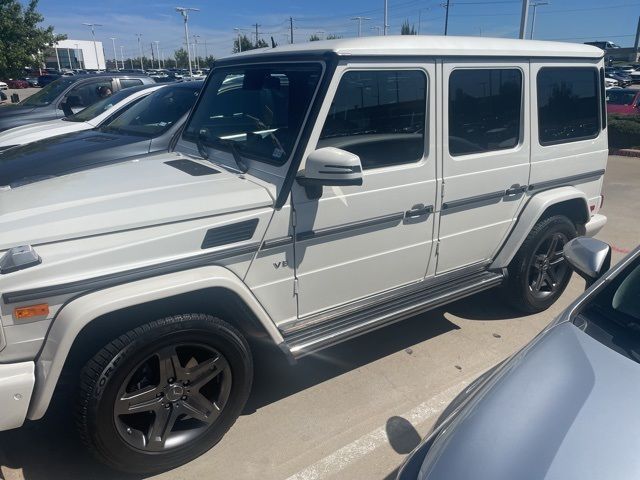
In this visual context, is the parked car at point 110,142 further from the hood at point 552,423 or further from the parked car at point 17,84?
the parked car at point 17,84

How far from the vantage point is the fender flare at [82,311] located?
7.23 feet

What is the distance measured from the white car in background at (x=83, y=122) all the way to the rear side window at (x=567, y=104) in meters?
5.42

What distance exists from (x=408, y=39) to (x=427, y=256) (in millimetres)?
1428

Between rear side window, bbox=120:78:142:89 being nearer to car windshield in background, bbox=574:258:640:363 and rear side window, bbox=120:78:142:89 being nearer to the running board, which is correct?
the running board

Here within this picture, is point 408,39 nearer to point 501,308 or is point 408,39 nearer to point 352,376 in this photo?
point 352,376

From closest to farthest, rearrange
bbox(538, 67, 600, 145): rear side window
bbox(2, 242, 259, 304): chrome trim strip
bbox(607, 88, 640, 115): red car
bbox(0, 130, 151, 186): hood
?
bbox(2, 242, 259, 304): chrome trim strip → bbox(538, 67, 600, 145): rear side window → bbox(0, 130, 151, 186): hood → bbox(607, 88, 640, 115): red car

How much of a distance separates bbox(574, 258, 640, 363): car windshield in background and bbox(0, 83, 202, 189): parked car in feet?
14.3

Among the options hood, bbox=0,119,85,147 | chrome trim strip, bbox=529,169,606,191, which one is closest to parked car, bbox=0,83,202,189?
hood, bbox=0,119,85,147

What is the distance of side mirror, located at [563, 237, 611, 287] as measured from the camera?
2357 millimetres

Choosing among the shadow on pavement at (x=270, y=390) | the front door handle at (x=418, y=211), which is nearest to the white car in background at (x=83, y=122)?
the shadow on pavement at (x=270, y=390)

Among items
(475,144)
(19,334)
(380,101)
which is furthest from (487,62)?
(19,334)

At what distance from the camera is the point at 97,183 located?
9.73ft

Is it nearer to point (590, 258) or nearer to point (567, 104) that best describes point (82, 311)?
point (590, 258)

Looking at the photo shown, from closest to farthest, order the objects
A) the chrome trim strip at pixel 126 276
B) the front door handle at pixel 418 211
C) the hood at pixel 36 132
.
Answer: the chrome trim strip at pixel 126 276
the front door handle at pixel 418 211
the hood at pixel 36 132
